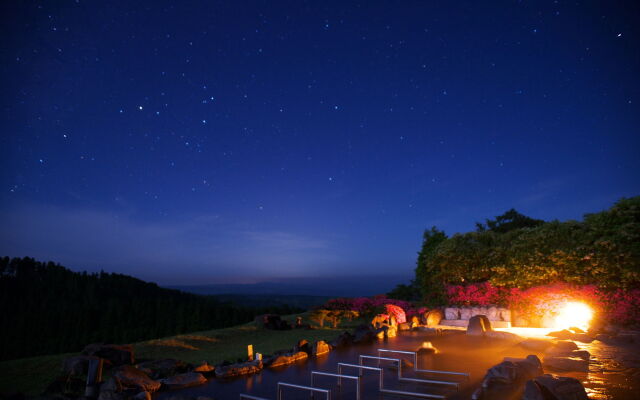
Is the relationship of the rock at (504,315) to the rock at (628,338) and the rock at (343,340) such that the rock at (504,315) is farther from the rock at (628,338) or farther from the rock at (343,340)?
the rock at (343,340)

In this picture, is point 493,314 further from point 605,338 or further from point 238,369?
point 238,369

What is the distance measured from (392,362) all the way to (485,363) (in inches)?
88.8

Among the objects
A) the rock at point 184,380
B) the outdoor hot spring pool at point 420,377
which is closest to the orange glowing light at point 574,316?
the outdoor hot spring pool at point 420,377

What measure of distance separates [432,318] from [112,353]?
533 inches

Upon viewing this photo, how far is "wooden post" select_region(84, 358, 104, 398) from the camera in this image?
648cm

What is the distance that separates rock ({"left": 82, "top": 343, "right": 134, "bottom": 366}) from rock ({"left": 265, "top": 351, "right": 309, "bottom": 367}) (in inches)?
139

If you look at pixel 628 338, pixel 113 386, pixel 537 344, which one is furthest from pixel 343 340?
pixel 628 338

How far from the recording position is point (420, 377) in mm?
7676

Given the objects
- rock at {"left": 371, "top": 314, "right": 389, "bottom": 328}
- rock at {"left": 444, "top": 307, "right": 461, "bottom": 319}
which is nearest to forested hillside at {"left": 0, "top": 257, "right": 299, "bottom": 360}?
rock at {"left": 371, "top": 314, "right": 389, "bottom": 328}

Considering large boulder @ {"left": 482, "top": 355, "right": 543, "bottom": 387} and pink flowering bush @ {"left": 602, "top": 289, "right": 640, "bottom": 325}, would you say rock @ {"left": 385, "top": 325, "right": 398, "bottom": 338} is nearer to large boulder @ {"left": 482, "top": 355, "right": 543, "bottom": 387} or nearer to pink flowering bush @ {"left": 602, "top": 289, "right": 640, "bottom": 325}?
large boulder @ {"left": 482, "top": 355, "right": 543, "bottom": 387}

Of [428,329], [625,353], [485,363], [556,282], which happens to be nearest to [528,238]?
[556,282]

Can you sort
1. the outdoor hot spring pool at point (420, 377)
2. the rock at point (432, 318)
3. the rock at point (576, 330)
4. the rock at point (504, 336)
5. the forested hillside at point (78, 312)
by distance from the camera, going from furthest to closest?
1. the forested hillside at point (78, 312)
2. the rock at point (432, 318)
3. the rock at point (576, 330)
4. the rock at point (504, 336)
5. the outdoor hot spring pool at point (420, 377)

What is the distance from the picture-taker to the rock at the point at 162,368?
306 inches

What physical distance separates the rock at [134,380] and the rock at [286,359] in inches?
106
